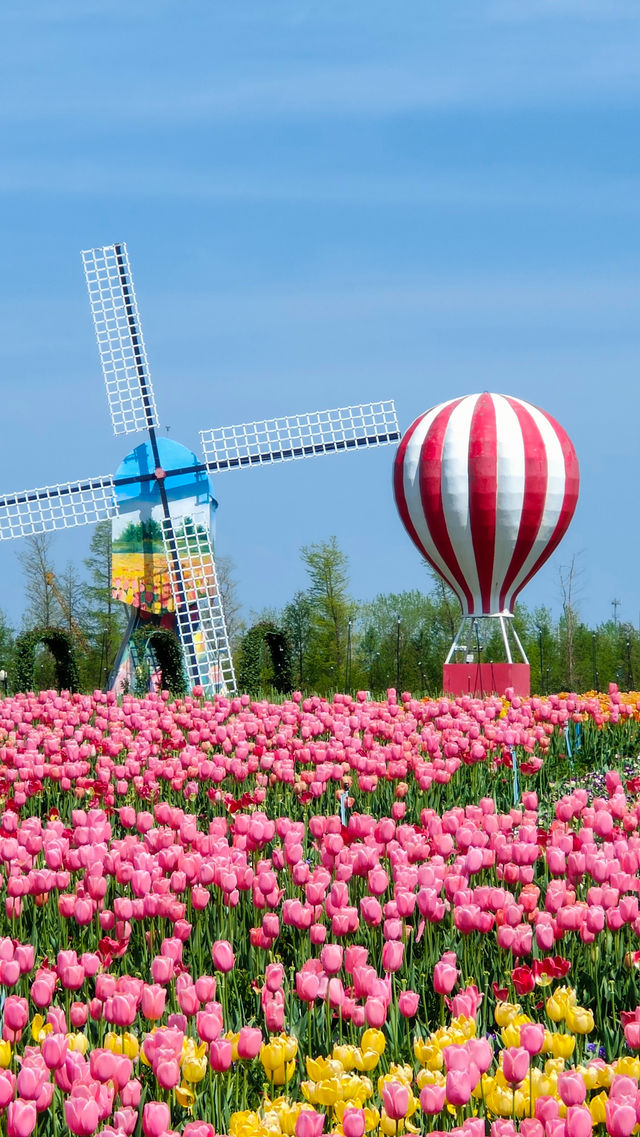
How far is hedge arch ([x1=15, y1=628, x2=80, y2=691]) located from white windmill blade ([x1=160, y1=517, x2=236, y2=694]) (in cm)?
203

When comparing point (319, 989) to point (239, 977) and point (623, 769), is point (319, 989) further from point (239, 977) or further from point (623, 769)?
point (623, 769)

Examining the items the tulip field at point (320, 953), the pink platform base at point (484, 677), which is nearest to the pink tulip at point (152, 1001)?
the tulip field at point (320, 953)

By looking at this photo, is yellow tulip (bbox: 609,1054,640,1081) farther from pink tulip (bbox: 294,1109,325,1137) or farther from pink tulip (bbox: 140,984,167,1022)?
pink tulip (bbox: 140,984,167,1022)

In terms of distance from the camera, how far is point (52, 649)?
80.1 feet

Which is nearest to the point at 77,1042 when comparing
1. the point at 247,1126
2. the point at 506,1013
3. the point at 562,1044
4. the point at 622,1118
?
the point at 247,1126

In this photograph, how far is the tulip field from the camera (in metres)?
4.02

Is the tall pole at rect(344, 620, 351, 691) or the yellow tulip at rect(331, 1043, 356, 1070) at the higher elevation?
the tall pole at rect(344, 620, 351, 691)

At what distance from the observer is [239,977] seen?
6102mm

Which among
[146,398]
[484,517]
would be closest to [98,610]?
[146,398]

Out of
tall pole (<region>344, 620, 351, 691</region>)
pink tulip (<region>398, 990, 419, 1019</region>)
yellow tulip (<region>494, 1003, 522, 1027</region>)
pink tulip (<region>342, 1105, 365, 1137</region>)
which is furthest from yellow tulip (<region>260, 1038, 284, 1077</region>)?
tall pole (<region>344, 620, 351, 691</region>)

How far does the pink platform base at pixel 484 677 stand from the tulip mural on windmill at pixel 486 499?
0.05 ft

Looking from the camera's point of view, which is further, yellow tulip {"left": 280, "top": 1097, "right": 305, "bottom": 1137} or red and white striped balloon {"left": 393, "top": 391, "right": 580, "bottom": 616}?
red and white striped balloon {"left": 393, "top": 391, "right": 580, "bottom": 616}

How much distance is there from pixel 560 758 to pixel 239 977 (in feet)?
21.4

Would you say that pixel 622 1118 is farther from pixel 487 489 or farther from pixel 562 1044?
pixel 487 489
